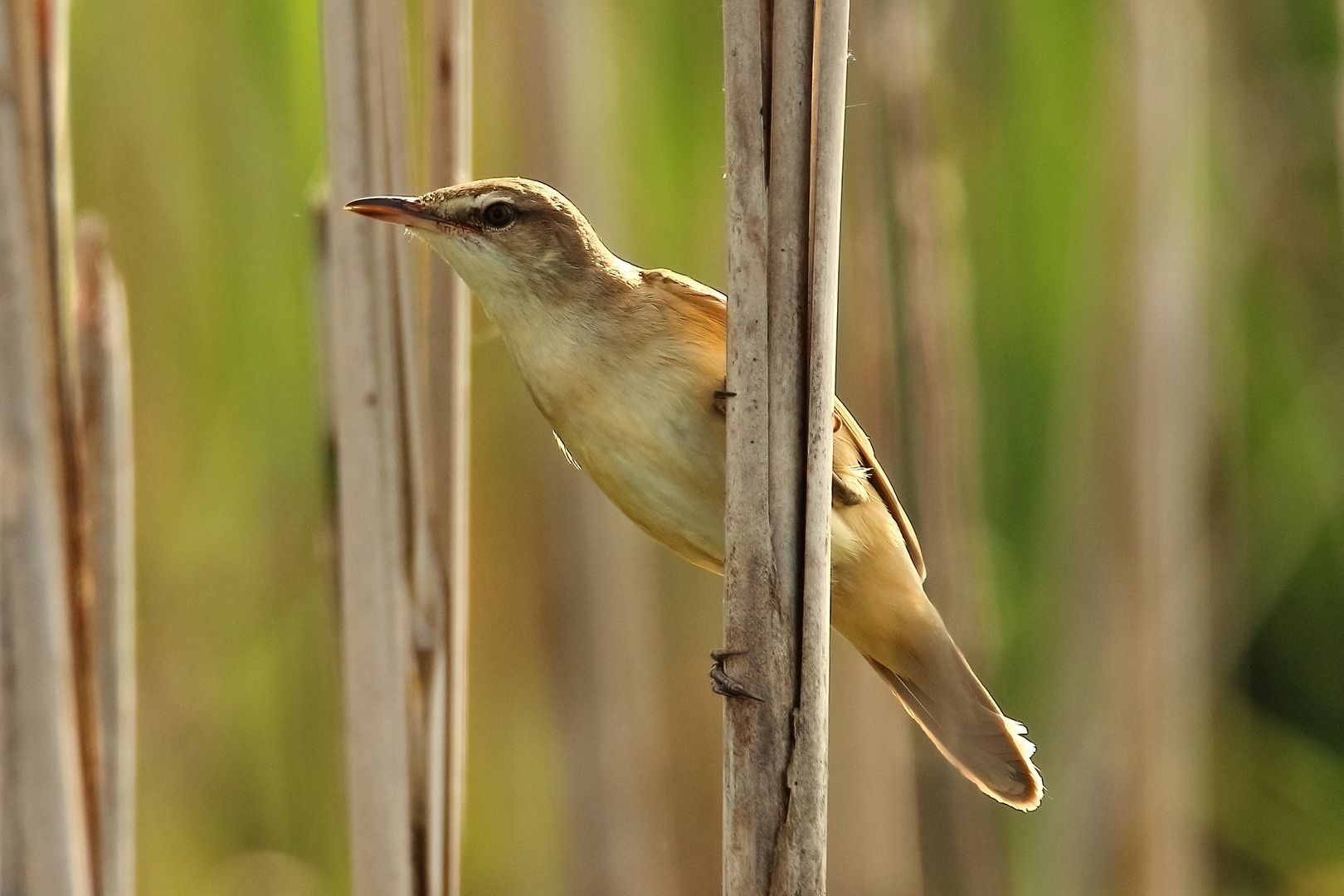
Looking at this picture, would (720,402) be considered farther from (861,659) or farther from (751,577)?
(861,659)

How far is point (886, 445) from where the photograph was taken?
1774 mm

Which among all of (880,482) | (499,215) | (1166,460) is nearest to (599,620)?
(880,482)

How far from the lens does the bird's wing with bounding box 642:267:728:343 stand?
53.3 inches

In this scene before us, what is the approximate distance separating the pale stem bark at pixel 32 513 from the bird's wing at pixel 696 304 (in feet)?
1.94

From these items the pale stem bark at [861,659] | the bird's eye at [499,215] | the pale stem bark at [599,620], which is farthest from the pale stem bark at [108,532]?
the pale stem bark at [861,659]

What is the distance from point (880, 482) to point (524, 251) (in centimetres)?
46

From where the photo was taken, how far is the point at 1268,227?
201cm

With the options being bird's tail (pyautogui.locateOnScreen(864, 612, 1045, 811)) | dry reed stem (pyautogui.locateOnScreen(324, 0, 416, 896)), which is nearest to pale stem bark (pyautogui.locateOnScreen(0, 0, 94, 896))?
dry reed stem (pyautogui.locateOnScreen(324, 0, 416, 896))

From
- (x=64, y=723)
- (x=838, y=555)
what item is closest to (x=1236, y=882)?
(x=838, y=555)

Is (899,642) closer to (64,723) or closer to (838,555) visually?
(838,555)

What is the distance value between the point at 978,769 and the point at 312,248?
0.88m

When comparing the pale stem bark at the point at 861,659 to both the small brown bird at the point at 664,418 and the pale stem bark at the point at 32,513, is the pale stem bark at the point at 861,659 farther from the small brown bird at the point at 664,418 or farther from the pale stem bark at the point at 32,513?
the pale stem bark at the point at 32,513

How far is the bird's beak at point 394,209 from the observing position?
1.08 m

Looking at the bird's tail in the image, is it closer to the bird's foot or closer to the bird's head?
the bird's foot
